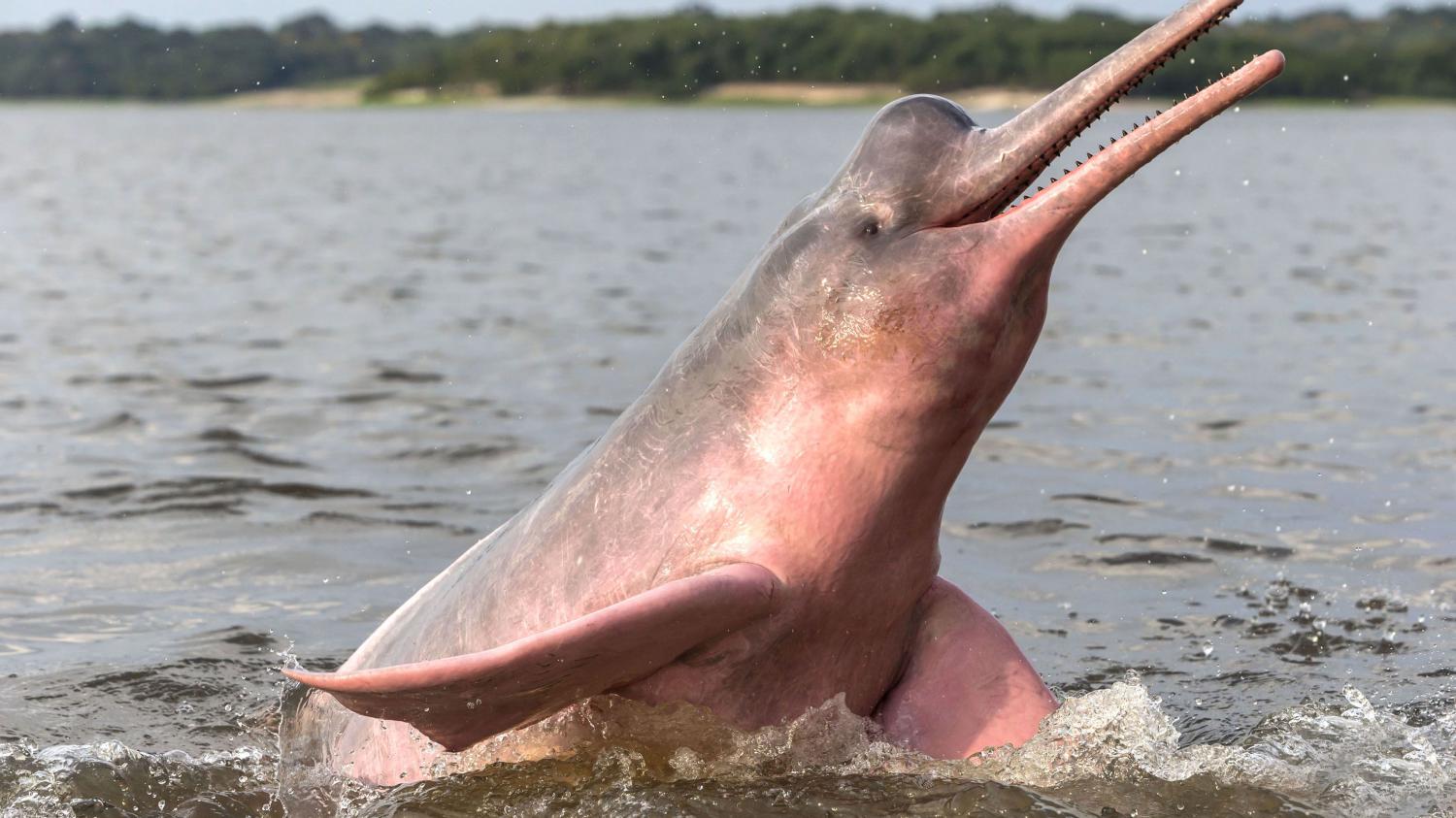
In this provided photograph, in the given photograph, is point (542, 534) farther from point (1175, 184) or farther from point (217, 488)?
point (1175, 184)

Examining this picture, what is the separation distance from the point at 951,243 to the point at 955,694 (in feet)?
5.68

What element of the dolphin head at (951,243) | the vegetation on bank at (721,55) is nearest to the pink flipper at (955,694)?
the dolphin head at (951,243)

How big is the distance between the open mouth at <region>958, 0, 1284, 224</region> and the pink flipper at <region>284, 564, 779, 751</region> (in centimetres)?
148

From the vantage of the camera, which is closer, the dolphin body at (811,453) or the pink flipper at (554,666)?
the pink flipper at (554,666)

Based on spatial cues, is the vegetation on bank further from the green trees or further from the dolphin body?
the dolphin body

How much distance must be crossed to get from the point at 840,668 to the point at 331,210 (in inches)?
1371

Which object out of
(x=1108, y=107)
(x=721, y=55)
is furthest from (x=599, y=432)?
(x=721, y=55)

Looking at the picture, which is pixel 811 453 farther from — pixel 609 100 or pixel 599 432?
pixel 609 100

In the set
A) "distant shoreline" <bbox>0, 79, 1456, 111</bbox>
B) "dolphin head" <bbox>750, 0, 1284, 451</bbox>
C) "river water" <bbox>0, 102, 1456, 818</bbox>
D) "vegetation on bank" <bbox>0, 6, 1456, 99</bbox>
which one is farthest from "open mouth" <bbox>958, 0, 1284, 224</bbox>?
"distant shoreline" <bbox>0, 79, 1456, 111</bbox>

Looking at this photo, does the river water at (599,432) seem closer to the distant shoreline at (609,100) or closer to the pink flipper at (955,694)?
the pink flipper at (955,694)

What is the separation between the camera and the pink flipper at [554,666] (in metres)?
5.10

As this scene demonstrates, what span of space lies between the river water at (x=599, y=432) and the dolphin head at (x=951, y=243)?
1.33m

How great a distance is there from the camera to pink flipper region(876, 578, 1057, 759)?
20.5 ft

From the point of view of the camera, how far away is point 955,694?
6254mm
